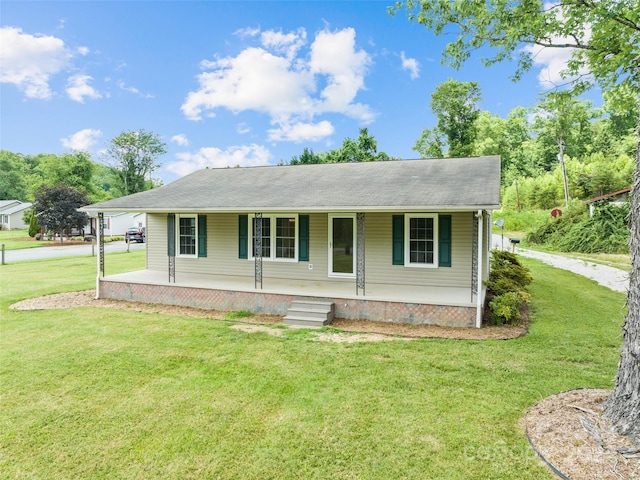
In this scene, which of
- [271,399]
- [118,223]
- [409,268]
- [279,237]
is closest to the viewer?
[271,399]

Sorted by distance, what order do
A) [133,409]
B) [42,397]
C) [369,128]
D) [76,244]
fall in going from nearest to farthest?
1. [133,409]
2. [42,397]
3. [76,244]
4. [369,128]

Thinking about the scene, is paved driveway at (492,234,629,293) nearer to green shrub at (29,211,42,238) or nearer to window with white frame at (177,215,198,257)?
window with white frame at (177,215,198,257)

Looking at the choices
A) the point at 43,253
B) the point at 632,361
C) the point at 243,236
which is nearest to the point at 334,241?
the point at 243,236

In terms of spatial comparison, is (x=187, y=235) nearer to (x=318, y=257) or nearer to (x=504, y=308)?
(x=318, y=257)

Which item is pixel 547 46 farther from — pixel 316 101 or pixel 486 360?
pixel 316 101

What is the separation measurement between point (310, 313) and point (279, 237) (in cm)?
335

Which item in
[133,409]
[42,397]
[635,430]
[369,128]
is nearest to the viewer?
[635,430]

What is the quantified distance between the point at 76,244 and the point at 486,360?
31.4 m

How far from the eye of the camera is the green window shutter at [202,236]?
11.4 m

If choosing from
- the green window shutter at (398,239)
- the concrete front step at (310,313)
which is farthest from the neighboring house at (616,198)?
the concrete front step at (310,313)

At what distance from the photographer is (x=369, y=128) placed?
3259 centimetres

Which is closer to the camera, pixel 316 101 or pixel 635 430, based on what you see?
pixel 635 430

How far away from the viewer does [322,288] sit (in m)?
9.12

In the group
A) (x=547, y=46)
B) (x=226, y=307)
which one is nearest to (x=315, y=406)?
(x=226, y=307)
